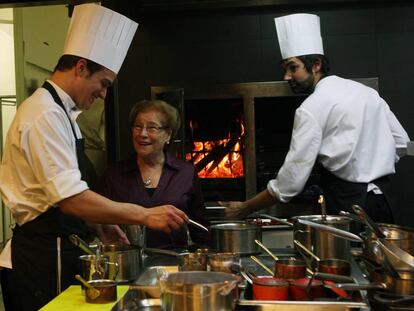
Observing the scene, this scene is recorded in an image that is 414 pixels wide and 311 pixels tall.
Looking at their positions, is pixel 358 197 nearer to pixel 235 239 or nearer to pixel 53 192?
pixel 235 239

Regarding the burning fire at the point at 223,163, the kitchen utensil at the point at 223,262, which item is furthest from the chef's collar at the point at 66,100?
the burning fire at the point at 223,163

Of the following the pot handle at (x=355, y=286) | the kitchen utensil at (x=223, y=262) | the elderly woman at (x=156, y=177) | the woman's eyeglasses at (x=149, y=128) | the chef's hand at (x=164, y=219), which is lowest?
the pot handle at (x=355, y=286)

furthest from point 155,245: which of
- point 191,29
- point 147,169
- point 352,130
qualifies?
point 191,29

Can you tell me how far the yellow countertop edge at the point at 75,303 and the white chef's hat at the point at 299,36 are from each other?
1.70 m

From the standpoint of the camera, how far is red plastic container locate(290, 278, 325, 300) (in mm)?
1287

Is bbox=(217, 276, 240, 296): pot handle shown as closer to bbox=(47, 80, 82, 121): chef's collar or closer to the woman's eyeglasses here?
bbox=(47, 80, 82, 121): chef's collar

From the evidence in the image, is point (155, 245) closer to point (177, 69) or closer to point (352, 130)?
point (352, 130)

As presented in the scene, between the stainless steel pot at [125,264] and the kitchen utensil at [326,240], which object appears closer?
the stainless steel pot at [125,264]

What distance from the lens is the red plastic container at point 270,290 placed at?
1.28 metres

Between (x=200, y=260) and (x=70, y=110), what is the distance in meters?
0.79

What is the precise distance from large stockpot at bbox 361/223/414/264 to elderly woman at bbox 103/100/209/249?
1026 mm

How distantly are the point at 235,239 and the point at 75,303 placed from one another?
645 millimetres

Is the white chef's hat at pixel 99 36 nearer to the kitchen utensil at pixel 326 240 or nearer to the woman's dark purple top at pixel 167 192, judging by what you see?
the woman's dark purple top at pixel 167 192

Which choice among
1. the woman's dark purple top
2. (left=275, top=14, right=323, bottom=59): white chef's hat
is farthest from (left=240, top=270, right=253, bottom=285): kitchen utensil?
(left=275, top=14, right=323, bottom=59): white chef's hat
